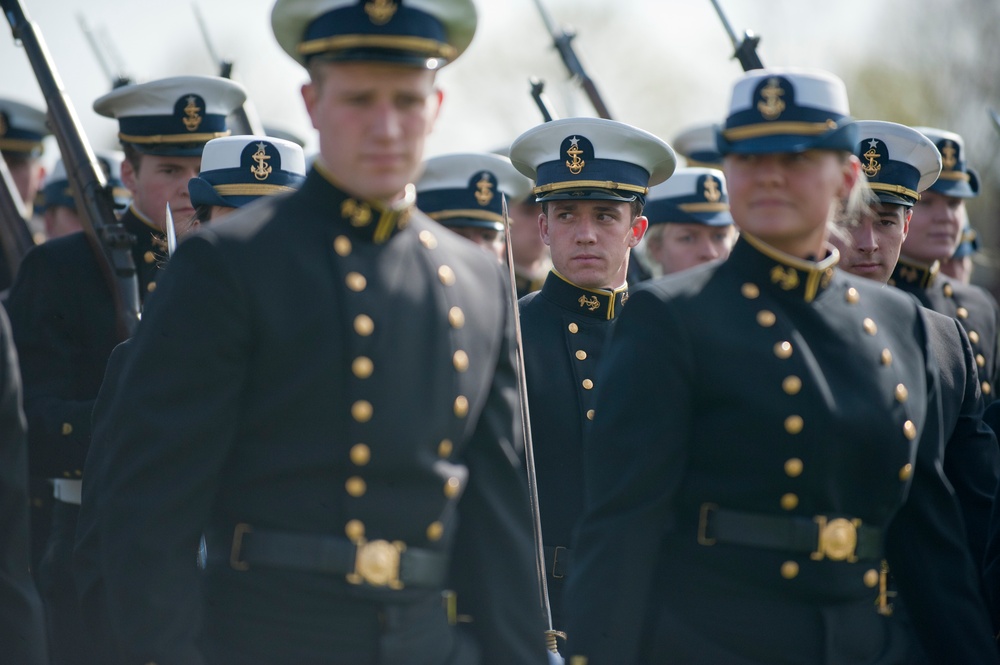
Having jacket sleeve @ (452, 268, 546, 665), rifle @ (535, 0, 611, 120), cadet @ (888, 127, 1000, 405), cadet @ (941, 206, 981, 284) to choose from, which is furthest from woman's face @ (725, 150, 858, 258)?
rifle @ (535, 0, 611, 120)

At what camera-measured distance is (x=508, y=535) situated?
11.8ft

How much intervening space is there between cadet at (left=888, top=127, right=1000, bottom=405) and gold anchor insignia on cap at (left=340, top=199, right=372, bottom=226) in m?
4.87

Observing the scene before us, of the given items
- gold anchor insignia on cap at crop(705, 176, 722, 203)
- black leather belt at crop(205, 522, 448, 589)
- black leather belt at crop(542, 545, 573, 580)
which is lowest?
black leather belt at crop(542, 545, 573, 580)

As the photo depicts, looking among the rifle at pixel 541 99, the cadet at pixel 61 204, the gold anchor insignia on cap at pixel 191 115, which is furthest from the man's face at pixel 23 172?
the gold anchor insignia on cap at pixel 191 115

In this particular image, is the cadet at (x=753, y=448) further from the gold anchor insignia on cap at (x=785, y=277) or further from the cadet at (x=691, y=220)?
the cadet at (x=691, y=220)

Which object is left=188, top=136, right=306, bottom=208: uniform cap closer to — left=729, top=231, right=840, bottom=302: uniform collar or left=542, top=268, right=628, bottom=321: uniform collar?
left=542, top=268, right=628, bottom=321: uniform collar

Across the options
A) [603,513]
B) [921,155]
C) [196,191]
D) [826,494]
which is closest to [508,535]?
[603,513]

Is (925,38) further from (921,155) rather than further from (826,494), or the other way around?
(826,494)

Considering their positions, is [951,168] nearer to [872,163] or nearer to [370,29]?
[872,163]

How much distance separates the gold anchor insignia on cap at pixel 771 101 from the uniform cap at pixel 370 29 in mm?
804

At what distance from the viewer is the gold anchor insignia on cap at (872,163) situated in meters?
6.20

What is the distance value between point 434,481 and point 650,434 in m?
0.57

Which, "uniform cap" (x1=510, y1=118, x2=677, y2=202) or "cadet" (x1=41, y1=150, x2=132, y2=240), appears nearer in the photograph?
"uniform cap" (x1=510, y1=118, x2=677, y2=202)

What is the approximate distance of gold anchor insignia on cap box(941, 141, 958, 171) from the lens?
8.21 metres
